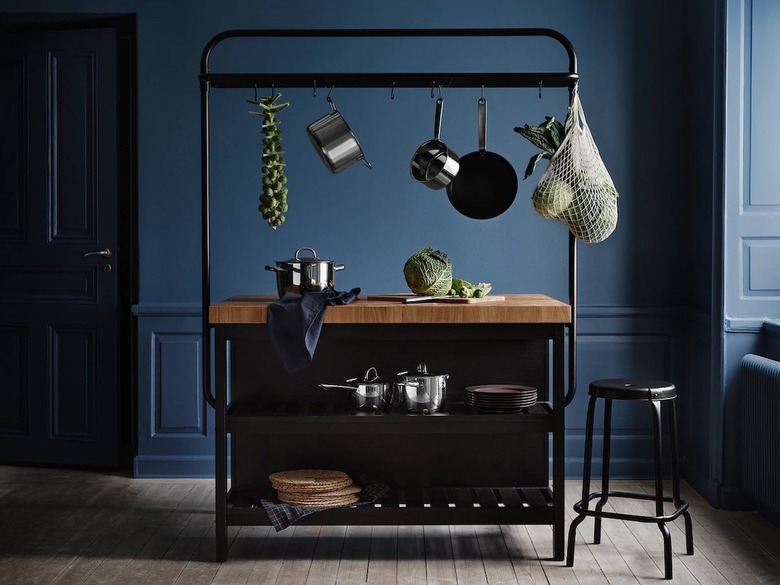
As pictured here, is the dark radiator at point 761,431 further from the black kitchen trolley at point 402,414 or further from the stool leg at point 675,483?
the black kitchen trolley at point 402,414

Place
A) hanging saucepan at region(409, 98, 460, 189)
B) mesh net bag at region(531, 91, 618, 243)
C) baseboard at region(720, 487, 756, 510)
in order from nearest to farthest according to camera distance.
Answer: mesh net bag at region(531, 91, 618, 243)
hanging saucepan at region(409, 98, 460, 189)
baseboard at region(720, 487, 756, 510)

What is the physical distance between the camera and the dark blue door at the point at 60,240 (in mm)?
4723

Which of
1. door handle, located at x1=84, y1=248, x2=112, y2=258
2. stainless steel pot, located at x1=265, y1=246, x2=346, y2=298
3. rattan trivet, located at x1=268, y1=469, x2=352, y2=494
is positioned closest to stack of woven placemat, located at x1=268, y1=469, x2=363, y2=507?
rattan trivet, located at x1=268, y1=469, x2=352, y2=494

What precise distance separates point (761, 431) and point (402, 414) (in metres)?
1.50

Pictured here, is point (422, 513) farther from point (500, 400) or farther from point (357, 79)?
point (357, 79)

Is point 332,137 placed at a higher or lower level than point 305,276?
higher

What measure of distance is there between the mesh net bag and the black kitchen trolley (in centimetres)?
26

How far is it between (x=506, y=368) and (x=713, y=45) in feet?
5.65

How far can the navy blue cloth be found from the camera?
325 centimetres

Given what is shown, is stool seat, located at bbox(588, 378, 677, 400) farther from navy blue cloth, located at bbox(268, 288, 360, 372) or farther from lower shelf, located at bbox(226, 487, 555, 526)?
navy blue cloth, located at bbox(268, 288, 360, 372)

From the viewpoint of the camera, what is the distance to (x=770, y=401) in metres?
3.63

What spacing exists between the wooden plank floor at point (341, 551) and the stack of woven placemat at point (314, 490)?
0.22 meters

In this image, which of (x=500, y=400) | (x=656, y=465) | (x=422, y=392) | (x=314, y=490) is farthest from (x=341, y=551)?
(x=656, y=465)

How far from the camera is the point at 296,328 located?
10.7 feet
